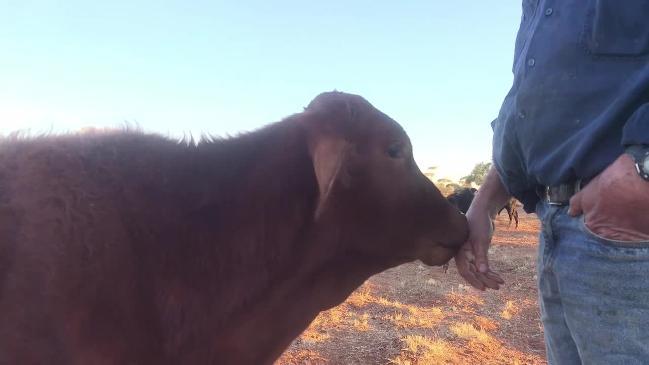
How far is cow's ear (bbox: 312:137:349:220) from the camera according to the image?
8.87 ft

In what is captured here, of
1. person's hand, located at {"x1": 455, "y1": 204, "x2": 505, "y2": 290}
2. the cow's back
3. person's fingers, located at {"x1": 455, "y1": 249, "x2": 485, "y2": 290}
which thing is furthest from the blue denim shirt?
the cow's back

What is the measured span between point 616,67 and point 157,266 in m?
2.03

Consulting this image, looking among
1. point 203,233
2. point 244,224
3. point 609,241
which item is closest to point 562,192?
point 609,241

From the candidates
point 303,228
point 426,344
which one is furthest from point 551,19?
point 426,344

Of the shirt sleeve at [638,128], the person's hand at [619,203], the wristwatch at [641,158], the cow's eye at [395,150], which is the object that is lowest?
the cow's eye at [395,150]

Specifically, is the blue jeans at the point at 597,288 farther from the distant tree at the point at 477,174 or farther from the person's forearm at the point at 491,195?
the distant tree at the point at 477,174

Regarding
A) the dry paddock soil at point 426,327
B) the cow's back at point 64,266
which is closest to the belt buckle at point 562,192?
the cow's back at point 64,266

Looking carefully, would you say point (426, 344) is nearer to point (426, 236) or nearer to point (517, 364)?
point (517, 364)

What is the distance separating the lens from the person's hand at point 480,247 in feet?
8.89

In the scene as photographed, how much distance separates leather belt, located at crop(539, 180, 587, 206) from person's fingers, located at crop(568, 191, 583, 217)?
0.20ft

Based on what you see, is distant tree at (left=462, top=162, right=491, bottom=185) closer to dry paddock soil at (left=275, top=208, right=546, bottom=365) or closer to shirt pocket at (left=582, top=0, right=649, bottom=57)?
dry paddock soil at (left=275, top=208, right=546, bottom=365)

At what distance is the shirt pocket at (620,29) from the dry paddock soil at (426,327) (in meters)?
4.96

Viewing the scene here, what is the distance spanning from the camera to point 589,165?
1737 mm

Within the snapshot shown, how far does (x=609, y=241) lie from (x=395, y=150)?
1490mm
